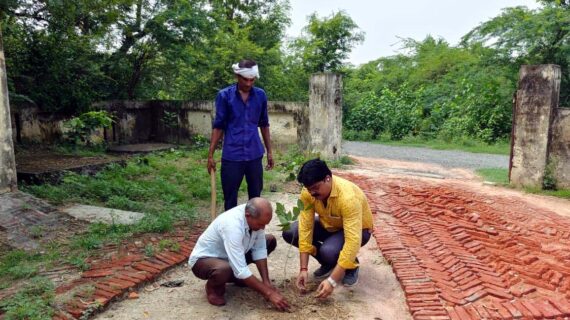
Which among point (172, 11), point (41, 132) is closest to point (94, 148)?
point (41, 132)

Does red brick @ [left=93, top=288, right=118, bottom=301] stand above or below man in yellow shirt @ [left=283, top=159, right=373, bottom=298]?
below

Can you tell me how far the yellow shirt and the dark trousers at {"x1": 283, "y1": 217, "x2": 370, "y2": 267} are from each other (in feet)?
0.20

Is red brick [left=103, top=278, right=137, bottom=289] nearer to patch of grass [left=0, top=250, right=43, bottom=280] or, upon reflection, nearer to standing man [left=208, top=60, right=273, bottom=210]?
patch of grass [left=0, top=250, right=43, bottom=280]

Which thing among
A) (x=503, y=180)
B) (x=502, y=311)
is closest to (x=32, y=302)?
(x=502, y=311)

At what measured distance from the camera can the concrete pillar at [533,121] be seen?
6863mm

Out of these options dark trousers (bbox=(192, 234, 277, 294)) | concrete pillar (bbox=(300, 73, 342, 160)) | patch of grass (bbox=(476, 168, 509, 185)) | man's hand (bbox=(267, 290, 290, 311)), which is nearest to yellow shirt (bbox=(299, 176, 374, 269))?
man's hand (bbox=(267, 290, 290, 311))

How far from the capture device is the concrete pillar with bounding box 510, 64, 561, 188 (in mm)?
6863

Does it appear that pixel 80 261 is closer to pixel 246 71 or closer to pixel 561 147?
pixel 246 71

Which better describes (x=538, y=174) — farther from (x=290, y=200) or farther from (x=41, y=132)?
(x=41, y=132)

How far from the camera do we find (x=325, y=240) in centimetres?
355

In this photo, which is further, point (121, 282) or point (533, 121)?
point (533, 121)

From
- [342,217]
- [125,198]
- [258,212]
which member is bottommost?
[125,198]

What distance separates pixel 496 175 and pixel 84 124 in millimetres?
8223

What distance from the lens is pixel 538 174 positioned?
7.08 meters
